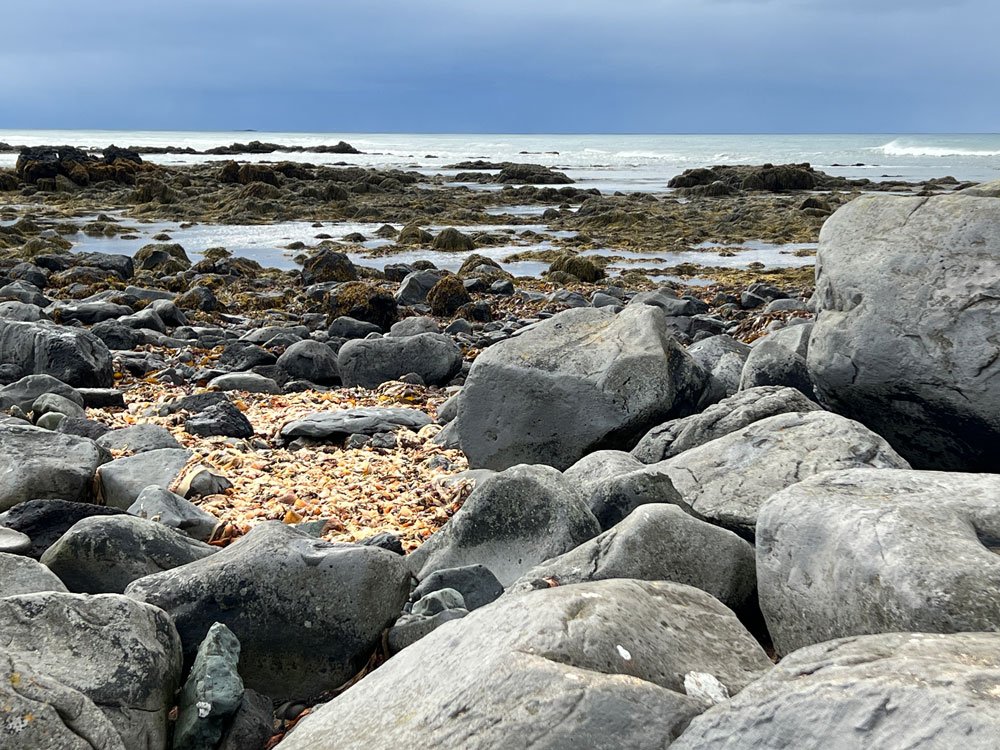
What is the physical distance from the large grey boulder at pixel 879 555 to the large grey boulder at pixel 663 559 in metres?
0.30

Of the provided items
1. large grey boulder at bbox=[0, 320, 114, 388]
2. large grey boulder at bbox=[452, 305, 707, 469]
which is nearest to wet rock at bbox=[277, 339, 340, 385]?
A: large grey boulder at bbox=[0, 320, 114, 388]

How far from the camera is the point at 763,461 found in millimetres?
4852

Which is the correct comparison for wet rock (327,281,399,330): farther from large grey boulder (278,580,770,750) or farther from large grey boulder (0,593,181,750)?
large grey boulder (278,580,770,750)

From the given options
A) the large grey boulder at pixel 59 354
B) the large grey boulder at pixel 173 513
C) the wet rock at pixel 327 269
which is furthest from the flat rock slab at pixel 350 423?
the wet rock at pixel 327 269

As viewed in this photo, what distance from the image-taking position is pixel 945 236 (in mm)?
5141

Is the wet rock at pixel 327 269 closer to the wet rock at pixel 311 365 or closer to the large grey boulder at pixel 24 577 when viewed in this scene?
the wet rock at pixel 311 365

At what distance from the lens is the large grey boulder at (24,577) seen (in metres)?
3.70

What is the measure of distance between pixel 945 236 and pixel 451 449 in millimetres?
3526

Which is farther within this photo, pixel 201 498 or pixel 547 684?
pixel 201 498

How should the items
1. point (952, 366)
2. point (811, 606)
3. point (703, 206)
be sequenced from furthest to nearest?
point (703, 206) < point (952, 366) < point (811, 606)

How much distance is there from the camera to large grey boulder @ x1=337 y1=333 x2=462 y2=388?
9.31m

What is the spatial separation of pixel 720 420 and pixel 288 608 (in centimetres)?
300

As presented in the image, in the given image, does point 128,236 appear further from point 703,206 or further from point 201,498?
point 201,498

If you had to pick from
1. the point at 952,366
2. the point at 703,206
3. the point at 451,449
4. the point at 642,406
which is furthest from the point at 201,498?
the point at 703,206
